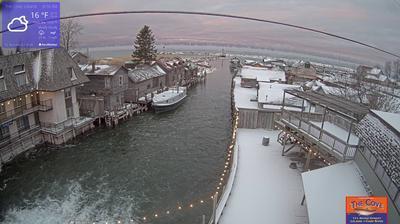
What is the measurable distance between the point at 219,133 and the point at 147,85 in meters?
17.2

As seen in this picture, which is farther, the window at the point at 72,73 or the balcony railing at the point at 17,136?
the window at the point at 72,73

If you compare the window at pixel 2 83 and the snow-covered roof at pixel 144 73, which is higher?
the window at pixel 2 83

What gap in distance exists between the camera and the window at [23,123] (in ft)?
85.8

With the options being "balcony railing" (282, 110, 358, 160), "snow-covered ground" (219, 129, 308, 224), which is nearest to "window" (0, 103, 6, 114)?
"snow-covered ground" (219, 129, 308, 224)

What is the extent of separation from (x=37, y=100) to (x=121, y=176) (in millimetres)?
12303

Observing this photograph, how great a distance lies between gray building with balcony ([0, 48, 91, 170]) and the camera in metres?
24.6

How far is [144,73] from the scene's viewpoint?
44.3m

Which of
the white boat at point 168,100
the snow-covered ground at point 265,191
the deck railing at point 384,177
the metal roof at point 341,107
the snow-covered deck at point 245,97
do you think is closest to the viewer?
the deck railing at point 384,177

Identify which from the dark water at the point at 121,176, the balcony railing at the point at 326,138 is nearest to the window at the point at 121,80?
the dark water at the point at 121,176

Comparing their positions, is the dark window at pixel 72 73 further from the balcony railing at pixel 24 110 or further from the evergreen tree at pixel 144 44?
the evergreen tree at pixel 144 44

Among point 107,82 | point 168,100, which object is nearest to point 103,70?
point 107,82

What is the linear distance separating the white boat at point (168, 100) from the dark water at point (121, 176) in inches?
198

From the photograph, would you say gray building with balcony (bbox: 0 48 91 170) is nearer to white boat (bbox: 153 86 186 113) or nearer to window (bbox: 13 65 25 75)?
window (bbox: 13 65 25 75)

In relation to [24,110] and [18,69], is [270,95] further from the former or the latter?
[18,69]
